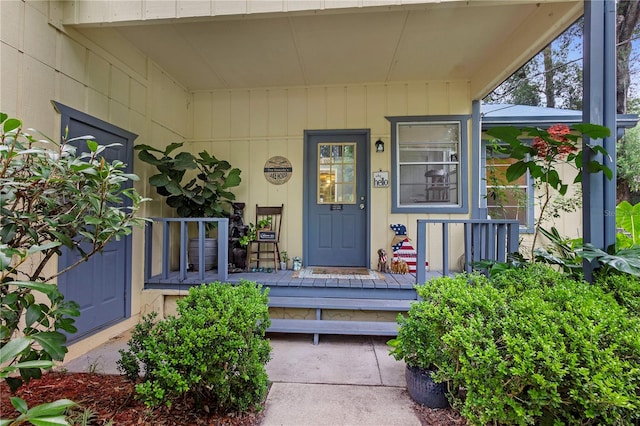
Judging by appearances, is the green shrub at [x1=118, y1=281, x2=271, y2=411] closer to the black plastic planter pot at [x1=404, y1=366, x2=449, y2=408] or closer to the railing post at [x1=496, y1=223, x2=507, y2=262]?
the black plastic planter pot at [x1=404, y1=366, x2=449, y2=408]

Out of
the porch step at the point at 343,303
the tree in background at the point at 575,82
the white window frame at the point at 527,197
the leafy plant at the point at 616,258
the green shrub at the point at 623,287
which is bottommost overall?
the porch step at the point at 343,303

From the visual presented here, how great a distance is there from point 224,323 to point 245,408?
0.53 meters

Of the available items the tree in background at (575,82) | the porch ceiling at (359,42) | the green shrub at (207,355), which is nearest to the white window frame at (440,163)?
the porch ceiling at (359,42)

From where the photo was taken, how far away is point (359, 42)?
3.07 meters

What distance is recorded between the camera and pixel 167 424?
1503 mm

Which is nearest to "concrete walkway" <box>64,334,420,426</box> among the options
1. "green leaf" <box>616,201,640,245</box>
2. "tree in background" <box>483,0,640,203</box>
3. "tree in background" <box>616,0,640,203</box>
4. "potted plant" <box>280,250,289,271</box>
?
"potted plant" <box>280,250,289,271</box>

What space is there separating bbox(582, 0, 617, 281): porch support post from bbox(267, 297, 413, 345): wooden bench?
1550 millimetres

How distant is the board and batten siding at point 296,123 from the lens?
157 inches

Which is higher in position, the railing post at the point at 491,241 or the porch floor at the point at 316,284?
the railing post at the point at 491,241

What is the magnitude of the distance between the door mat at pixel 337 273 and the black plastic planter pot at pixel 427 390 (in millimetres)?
1535

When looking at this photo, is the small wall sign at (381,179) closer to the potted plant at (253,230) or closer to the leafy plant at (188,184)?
the potted plant at (253,230)

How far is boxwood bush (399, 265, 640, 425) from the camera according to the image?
1.15m

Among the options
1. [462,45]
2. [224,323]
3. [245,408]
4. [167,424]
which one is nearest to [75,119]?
[224,323]

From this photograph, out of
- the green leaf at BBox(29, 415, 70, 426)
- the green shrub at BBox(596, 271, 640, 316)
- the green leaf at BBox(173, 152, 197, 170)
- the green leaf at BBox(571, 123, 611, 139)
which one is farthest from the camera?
the green leaf at BBox(173, 152, 197, 170)
